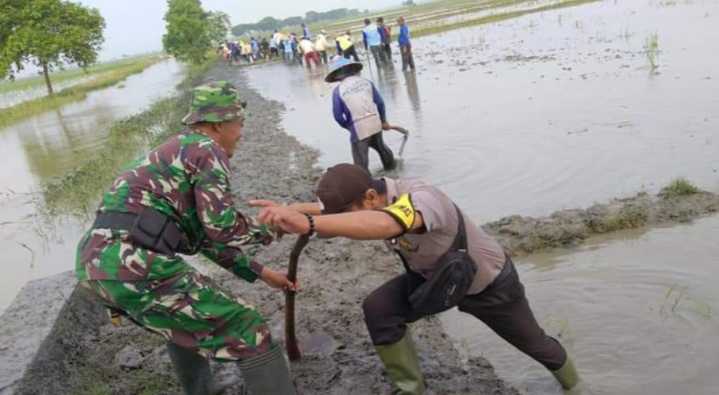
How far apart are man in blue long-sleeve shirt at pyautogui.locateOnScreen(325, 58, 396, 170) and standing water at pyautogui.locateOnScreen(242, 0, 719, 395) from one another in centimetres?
82

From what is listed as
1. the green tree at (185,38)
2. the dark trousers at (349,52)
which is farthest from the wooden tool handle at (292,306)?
the green tree at (185,38)

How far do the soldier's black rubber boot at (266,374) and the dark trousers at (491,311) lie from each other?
0.46m

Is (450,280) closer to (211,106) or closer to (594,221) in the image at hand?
(211,106)

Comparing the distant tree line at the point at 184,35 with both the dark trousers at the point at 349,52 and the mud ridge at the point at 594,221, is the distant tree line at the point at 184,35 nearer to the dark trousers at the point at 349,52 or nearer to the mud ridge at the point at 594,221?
the dark trousers at the point at 349,52

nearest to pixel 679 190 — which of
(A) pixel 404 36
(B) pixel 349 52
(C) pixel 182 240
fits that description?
(C) pixel 182 240

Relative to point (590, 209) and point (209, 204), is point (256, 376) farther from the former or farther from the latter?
point (590, 209)

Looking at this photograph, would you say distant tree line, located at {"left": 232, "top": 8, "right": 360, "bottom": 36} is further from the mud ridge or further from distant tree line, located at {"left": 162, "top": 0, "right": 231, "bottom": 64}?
the mud ridge

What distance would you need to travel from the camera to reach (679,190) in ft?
18.6

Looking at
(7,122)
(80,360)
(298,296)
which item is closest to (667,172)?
(298,296)

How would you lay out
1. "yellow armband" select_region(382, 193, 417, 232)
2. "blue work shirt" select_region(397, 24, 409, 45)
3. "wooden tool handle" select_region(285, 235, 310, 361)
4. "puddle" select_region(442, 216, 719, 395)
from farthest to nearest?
"blue work shirt" select_region(397, 24, 409, 45), "puddle" select_region(442, 216, 719, 395), "wooden tool handle" select_region(285, 235, 310, 361), "yellow armband" select_region(382, 193, 417, 232)

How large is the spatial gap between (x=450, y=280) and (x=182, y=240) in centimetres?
122

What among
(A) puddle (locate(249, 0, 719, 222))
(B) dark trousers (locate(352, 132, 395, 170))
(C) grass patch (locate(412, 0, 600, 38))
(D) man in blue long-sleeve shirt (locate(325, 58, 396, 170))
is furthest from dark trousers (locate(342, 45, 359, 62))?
(D) man in blue long-sleeve shirt (locate(325, 58, 396, 170))

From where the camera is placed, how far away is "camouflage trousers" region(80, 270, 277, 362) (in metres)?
2.65

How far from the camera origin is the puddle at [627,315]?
3492 mm
